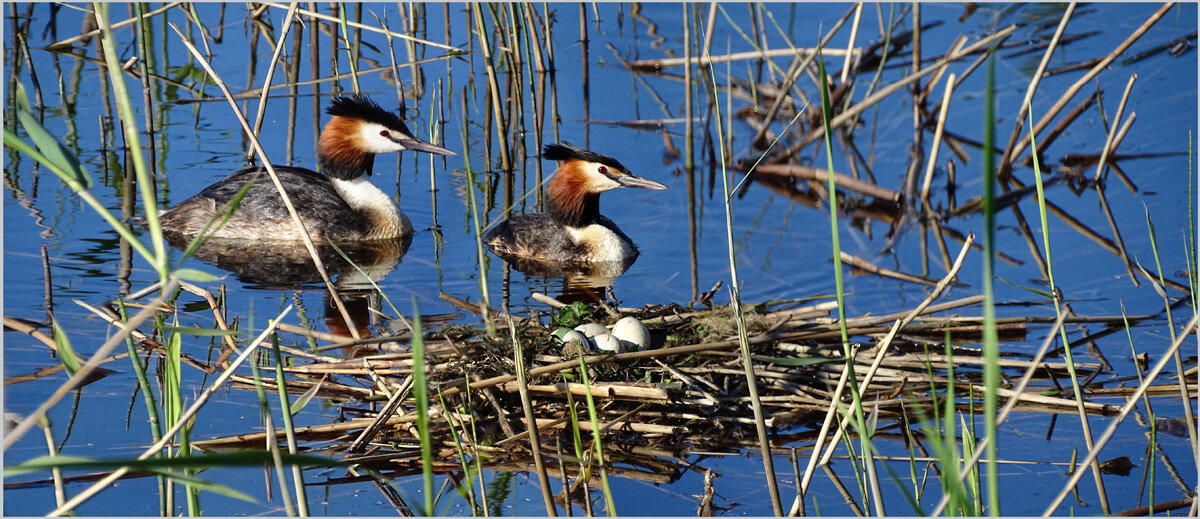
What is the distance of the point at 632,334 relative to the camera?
4.20 metres

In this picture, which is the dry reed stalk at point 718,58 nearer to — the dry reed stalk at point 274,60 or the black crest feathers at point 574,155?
the black crest feathers at point 574,155

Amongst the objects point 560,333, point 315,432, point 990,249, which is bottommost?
point 315,432

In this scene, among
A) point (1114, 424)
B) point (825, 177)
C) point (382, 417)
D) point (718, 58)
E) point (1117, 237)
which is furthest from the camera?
point (718, 58)

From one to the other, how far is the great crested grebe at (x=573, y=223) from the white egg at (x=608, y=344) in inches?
101

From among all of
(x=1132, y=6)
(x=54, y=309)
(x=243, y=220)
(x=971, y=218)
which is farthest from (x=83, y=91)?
(x=1132, y=6)

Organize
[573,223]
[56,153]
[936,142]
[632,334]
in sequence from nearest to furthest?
[56,153], [632,334], [936,142], [573,223]

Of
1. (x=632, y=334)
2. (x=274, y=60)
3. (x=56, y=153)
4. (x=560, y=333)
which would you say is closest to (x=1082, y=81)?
(x=632, y=334)

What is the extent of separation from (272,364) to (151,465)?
2.70 metres

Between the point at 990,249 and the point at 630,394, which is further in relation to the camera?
the point at 630,394

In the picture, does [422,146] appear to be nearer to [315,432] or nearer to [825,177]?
[825,177]

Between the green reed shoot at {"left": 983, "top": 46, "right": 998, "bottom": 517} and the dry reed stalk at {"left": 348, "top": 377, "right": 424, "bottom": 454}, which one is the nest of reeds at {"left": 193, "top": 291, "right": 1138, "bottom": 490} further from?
the green reed shoot at {"left": 983, "top": 46, "right": 998, "bottom": 517}

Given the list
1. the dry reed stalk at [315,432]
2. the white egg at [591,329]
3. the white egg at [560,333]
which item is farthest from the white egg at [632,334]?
the dry reed stalk at [315,432]

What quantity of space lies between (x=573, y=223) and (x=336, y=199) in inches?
60.4

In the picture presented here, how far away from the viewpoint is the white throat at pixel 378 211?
7023 millimetres
